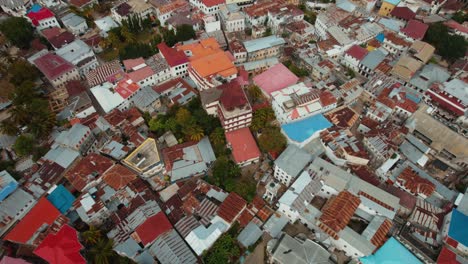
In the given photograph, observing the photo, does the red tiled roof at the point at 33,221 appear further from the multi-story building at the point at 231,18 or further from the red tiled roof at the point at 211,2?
the red tiled roof at the point at 211,2

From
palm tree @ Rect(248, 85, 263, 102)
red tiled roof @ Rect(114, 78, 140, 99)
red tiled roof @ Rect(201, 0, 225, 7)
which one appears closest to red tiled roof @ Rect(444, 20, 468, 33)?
palm tree @ Rect(248, 85, 263, 102)

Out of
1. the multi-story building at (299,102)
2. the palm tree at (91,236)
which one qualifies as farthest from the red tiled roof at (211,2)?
the palm tree at (91,236)

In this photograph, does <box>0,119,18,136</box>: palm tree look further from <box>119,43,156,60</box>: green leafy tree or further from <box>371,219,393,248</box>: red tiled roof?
<box>371,219,393,248</box>: red tiled roof

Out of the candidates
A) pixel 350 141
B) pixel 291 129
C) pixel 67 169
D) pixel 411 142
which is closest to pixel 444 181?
pixel 411 142

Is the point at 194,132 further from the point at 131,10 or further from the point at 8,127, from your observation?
the point at 131,10

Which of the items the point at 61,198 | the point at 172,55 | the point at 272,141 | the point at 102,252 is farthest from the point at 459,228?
the point at 61,198
